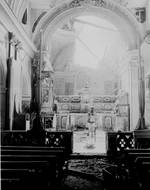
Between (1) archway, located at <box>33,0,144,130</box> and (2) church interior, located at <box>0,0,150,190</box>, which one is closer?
(2) church interior, located at <box>0,0,150,190</box>

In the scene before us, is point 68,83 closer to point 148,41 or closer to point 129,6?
point 129,6

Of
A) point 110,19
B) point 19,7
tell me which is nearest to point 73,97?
point 110,19

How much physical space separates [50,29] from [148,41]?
15.0 ft

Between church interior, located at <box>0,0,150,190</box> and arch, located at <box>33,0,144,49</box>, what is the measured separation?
0.14ft

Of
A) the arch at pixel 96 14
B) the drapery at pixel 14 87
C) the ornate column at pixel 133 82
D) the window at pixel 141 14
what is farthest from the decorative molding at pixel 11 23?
the window at pixel 141 14

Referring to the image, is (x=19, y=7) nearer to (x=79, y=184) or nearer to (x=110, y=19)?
(x=110, y=19)

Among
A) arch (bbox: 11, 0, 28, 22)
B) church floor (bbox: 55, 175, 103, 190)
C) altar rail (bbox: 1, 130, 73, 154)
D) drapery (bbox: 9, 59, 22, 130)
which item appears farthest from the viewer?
arch (bbox: 11, 0, 28, 22)

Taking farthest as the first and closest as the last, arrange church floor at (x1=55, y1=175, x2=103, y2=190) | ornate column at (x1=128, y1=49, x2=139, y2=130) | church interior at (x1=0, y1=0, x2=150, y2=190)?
ornate column at (x1=128, y1=49, x2=139, y2=130) → church floor at (x1=55, y1=175, x2=103, y2=190) → church interior at (x1=0, y1=0, x2=150, y2=190)

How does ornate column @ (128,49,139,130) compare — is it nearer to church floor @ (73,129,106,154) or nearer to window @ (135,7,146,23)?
window @ (135,7,146,23)

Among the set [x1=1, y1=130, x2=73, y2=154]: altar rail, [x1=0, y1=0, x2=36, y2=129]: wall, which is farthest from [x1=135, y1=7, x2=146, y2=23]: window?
[x1=1, y1=130, x2=73, y2=154]: altar rail

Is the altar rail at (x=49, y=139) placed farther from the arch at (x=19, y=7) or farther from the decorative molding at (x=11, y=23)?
the arch at (x=19, y=7)

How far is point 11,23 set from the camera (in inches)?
323

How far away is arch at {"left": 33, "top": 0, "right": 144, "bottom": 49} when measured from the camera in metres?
11.1

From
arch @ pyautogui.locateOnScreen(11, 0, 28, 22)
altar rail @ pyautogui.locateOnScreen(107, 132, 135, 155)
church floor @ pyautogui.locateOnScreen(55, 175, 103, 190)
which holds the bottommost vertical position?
church floor @ pyautogui.locateOnScreen(55, 175, 103, 190)
